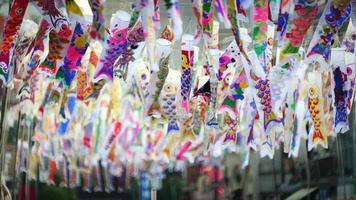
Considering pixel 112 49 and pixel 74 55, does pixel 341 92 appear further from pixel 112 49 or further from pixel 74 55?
pixel 74 55

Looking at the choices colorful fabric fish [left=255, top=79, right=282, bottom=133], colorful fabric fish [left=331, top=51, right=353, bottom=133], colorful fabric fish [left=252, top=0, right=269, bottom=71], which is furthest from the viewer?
colorful fabric fish [left=331, top=51, right=353, bottom=133]

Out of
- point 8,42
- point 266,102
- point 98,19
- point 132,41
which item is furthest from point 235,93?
point 8,42

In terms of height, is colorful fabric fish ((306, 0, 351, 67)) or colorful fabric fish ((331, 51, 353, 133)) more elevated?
colorful fabric fish ((306, 0, 351, 67))

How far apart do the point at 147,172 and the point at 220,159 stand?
1.01m

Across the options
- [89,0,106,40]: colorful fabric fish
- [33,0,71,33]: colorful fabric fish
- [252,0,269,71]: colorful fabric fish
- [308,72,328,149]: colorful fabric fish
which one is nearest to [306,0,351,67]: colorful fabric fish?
[252,0,269,71]: colorful fabric fish

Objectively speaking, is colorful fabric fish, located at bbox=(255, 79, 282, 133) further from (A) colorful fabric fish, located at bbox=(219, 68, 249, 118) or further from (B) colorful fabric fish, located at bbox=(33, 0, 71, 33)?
(B) colorful fabric fish, located at bbox=(33, 0, 71, 33)

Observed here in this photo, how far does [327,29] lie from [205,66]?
80cm

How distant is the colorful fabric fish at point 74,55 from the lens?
268 cm

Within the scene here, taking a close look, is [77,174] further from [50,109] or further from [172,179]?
[50,109]

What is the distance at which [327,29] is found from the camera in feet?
8.97

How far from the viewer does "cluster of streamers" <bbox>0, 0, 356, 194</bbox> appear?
2.59 m

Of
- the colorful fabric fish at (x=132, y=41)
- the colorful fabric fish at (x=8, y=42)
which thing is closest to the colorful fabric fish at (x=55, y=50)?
the colorful fabric fish at (x=8, y=42)

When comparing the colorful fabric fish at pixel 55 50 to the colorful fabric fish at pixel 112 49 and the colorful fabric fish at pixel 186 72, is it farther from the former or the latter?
the colorful fabric fish at pixel 186 72

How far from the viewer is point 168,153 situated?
5.26 m
